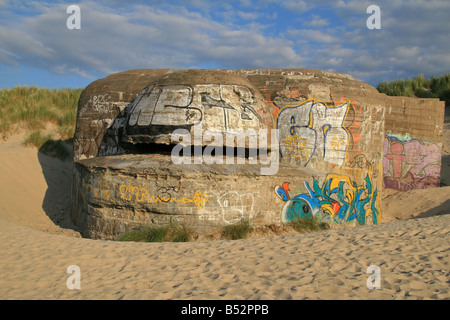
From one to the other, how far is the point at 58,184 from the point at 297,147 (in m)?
7.67

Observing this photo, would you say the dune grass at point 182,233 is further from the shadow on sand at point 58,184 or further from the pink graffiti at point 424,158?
the pink graffiti at point 424,158

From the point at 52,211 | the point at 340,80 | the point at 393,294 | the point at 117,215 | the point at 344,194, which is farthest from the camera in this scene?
the point at 52,211

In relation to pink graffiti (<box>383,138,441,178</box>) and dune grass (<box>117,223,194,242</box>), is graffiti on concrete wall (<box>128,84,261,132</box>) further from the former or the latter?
pink graffiti (<box>383,138,441,178</box>)

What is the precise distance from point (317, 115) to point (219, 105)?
7.68ft

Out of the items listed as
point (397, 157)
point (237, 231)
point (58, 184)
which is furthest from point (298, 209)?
point (58, 184)

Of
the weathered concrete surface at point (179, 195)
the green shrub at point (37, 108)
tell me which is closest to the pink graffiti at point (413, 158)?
the weathered concrete surface at point (179, 195)

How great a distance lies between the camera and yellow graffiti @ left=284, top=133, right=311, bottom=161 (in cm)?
760

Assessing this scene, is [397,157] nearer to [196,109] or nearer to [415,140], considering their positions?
[415,140]

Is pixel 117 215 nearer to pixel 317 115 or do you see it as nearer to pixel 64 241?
pixel 64 241

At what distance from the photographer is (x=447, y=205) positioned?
9289 millimetres

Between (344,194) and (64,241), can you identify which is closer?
(64,241)

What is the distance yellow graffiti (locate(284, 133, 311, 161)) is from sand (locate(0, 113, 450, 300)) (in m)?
2.31

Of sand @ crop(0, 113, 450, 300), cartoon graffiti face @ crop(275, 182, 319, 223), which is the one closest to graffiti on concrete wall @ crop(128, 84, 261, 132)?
cartoon graffiti face @ crop(275, 182, 319, 223)
